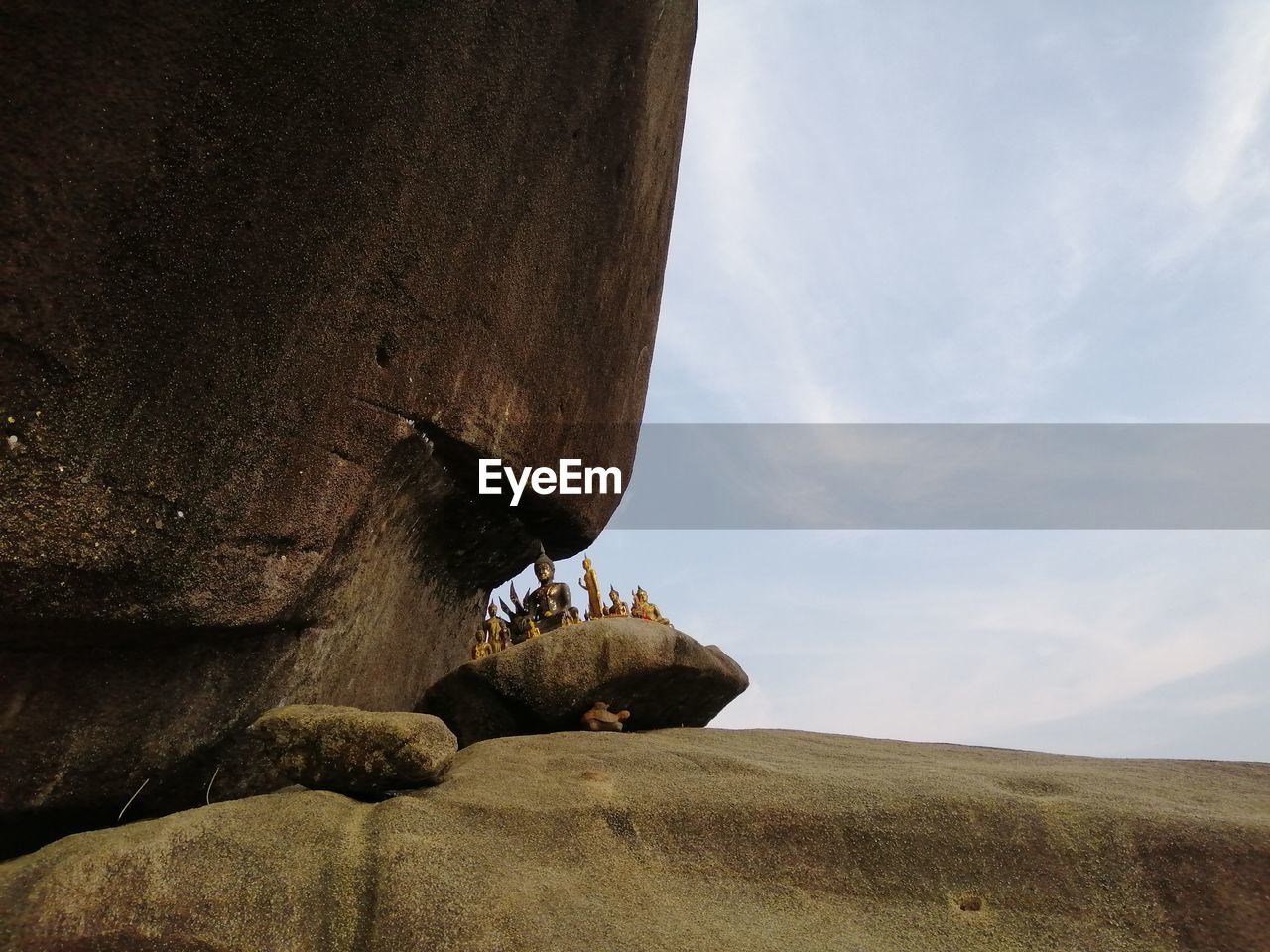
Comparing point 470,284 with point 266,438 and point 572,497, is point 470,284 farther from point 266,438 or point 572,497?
point 572,497

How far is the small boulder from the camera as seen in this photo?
298 cm

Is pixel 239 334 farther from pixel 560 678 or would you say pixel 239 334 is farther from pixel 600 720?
pixel 600 720

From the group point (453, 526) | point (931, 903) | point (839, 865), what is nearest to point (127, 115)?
point (453, 526)

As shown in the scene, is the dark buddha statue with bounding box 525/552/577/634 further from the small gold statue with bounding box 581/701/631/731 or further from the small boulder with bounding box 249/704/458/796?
the small boulder with bounding box 249/704/458/796

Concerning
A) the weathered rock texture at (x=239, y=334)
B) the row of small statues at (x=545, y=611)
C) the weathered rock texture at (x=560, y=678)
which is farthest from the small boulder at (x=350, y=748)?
the row of small statues at (x=545, y=611)

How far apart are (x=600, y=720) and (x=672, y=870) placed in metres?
1.75

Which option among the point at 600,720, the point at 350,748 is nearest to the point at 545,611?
the point at 600,720

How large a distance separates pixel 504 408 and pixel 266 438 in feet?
3.82

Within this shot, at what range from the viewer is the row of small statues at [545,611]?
230 inches

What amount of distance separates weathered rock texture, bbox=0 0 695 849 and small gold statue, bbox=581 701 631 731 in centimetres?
113

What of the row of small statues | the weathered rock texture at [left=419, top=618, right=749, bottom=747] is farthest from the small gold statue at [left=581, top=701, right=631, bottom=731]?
the row of small statues

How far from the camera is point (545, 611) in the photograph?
19.5 ft

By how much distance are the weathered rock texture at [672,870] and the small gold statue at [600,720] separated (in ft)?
3.70

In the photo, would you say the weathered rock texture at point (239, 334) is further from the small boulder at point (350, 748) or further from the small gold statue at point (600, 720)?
the small gold statue at point (600, 720)
